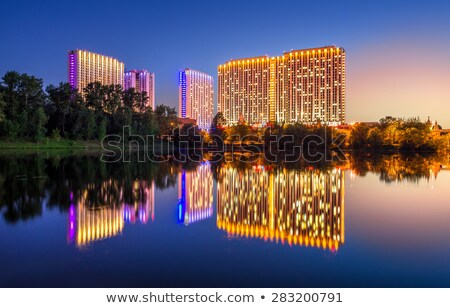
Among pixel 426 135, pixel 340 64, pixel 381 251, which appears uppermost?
pixel 340 64

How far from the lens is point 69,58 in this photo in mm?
130500

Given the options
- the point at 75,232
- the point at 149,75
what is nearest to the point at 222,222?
the point at 75,232

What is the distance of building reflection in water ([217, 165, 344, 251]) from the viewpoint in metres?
9.04

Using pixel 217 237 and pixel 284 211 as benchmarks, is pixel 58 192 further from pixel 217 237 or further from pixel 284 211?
pixel 284 211

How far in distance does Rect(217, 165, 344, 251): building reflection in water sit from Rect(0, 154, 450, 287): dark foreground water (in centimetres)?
4

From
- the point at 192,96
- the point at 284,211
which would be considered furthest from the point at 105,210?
the point at 192,96

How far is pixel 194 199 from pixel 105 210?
164 inches

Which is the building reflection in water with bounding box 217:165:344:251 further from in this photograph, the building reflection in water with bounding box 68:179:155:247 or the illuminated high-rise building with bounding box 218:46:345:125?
the illuminated high-rise building with bounding box 218:46:345:125

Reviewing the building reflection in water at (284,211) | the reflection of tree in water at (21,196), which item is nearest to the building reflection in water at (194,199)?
the building reflection in water at (284,211)

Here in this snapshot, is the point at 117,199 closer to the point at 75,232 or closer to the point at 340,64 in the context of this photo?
the point at 75,232

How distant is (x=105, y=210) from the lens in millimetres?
10922

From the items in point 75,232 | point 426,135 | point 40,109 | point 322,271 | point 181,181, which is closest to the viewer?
point 322,271

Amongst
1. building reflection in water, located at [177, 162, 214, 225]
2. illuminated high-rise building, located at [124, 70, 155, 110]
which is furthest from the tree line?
illuminated high-rise building, located at [124, 70, 155, 110]
